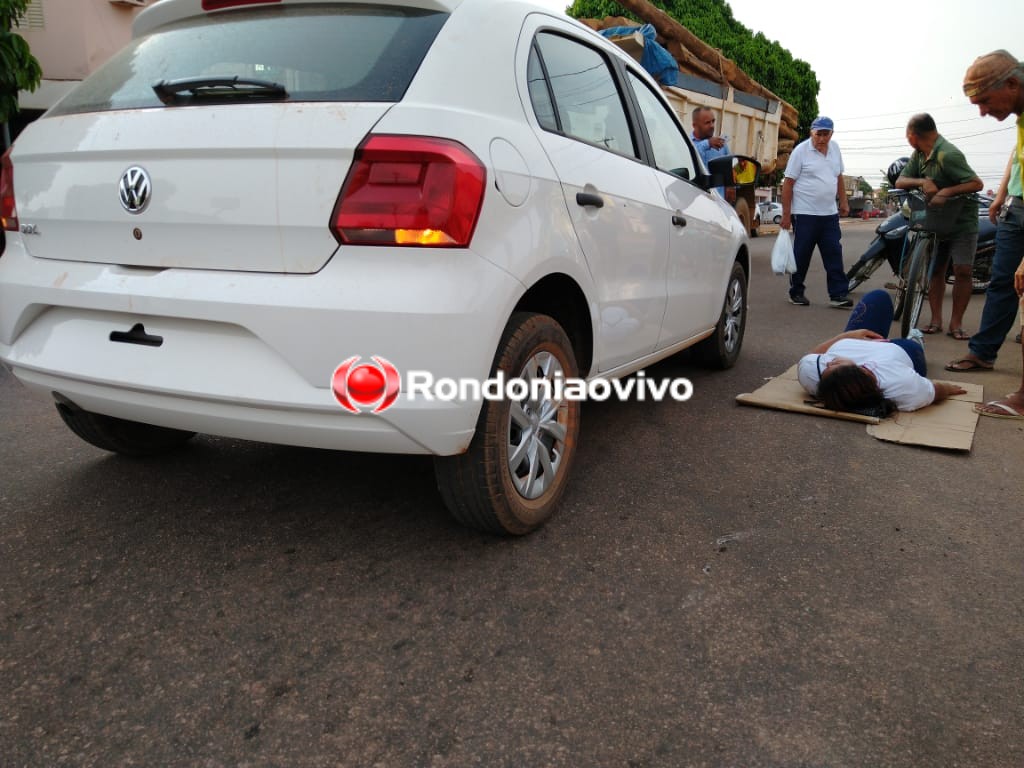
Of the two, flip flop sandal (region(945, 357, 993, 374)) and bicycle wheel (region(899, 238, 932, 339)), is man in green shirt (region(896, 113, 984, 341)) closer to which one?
bicycle wheel (region(899, 238, 932, 339))

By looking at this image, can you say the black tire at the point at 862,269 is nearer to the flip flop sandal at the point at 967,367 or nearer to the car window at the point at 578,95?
the flip flop sandal at the point at 967,367

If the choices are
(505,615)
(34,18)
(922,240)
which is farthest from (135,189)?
(34,18)

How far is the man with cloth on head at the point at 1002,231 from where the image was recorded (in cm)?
421

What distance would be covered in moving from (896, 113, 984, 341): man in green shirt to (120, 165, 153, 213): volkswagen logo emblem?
5.67m

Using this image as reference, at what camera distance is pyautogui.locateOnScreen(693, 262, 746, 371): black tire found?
186 inches

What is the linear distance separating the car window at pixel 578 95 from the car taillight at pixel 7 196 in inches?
65.5

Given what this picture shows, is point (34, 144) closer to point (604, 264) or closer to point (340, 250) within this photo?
point (340, 250)

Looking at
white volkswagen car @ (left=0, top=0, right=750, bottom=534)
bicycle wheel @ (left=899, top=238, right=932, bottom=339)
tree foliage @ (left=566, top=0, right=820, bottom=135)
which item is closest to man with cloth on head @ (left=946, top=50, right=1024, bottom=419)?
bicycle wheel @ (left=899, top=238, right=932, bottom=339)

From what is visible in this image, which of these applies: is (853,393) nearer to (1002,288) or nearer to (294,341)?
(1002,288)

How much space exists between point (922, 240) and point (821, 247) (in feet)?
6.21

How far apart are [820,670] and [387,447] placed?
1212mm

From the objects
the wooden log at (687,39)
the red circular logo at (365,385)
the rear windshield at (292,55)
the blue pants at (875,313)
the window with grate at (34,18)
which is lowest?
the blue pants at (875,313)

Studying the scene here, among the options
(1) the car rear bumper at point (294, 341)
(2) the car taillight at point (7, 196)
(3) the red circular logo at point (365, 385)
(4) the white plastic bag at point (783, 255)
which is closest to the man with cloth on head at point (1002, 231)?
(4) the white plastic bag at point (783, 255)

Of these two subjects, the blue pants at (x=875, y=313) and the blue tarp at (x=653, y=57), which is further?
the blue tarp at (x=653, y=57)
